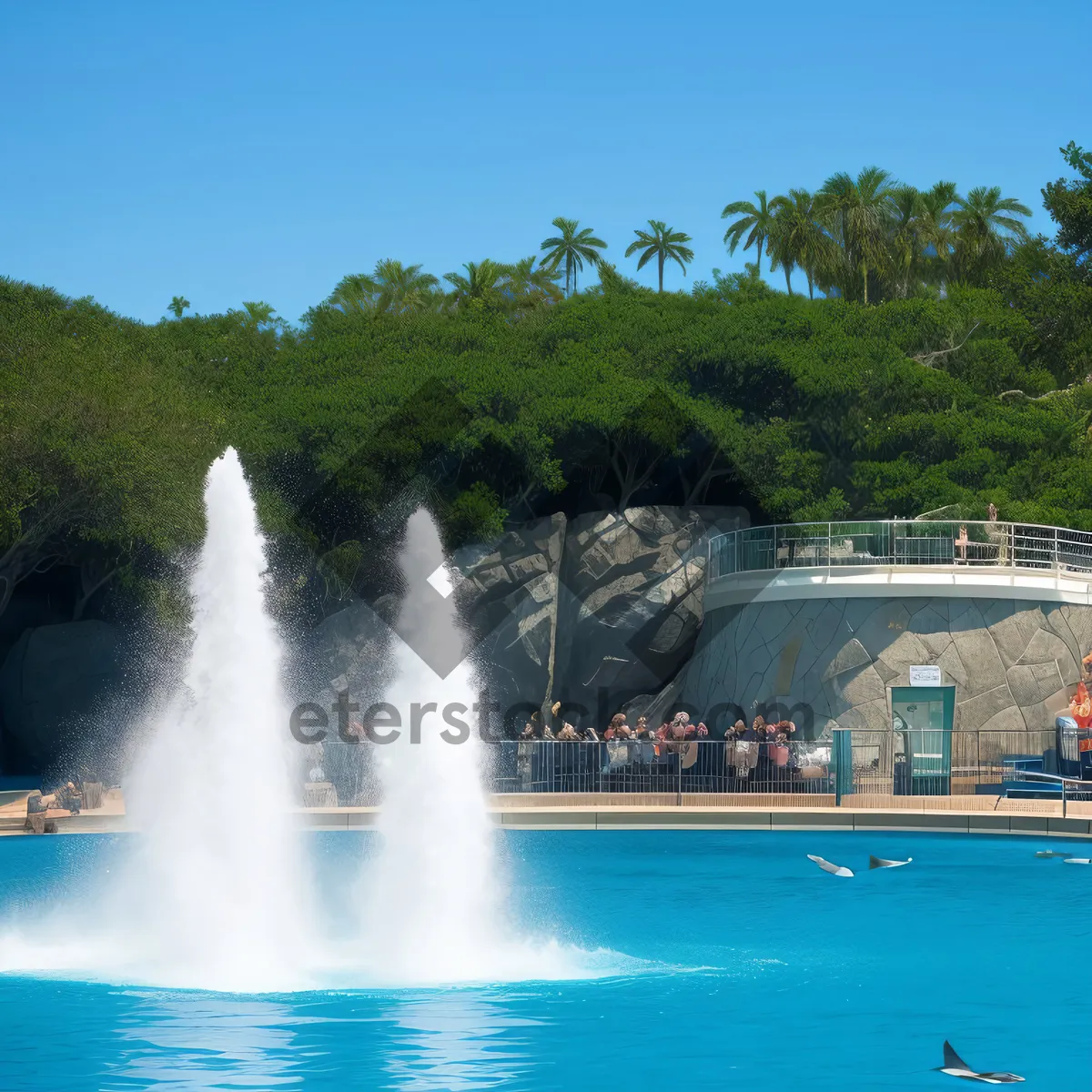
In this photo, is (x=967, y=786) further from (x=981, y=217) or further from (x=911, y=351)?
(x=981, y=217)

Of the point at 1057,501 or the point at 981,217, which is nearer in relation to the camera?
the point at 1057,501

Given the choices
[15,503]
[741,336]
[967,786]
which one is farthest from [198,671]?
[741,336]

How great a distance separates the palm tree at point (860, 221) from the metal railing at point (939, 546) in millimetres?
26661

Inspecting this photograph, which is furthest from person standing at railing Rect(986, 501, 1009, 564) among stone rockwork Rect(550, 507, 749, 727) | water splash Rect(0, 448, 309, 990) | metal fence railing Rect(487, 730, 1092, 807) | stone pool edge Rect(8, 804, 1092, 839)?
water splash Rect(0, 448, 309, 990)

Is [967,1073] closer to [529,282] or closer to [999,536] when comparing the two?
[999,536]

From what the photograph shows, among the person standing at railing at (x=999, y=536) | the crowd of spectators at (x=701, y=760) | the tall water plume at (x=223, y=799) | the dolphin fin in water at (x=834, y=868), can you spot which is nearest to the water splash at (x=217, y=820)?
the tall water plume at (x=223, y=799)

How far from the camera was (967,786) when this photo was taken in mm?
28484

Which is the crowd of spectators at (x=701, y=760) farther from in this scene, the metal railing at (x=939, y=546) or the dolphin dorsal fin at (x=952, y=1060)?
the dolphin dorsal fin at (x=952, y=1060)

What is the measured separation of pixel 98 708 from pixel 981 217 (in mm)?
45023

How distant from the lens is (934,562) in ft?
120

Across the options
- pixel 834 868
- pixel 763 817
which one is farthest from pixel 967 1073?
pixel 763 817

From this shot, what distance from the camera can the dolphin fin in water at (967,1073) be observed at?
32.8 ft

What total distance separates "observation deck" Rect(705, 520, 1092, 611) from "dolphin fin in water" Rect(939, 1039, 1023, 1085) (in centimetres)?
2679

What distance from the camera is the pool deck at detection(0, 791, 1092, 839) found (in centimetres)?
2448
